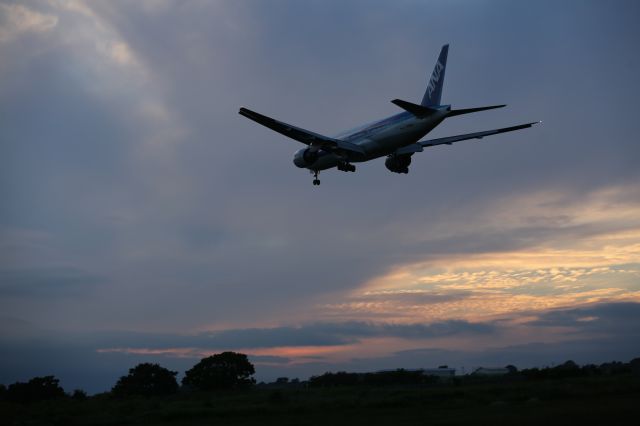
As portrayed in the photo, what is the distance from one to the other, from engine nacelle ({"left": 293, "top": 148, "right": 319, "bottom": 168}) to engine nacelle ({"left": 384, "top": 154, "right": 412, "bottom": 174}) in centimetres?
572

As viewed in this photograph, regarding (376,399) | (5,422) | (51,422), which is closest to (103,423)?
(51,422)

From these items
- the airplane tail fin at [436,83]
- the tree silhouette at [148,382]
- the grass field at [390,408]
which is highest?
the airplane tail fin at [436,83]

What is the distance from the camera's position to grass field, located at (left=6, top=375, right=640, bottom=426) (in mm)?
27047

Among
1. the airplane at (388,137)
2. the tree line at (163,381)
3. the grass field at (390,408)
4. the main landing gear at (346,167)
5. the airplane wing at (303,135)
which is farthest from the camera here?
the tree line at (163,381)

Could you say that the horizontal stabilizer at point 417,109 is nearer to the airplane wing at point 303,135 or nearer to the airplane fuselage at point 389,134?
the airplane fuselage at point 389,134

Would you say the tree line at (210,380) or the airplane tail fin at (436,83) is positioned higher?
the airplane tail fin at (436,83)

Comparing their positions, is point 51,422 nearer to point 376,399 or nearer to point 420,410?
point 376,399

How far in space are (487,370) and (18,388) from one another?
149ft

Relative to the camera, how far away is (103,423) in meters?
35.3

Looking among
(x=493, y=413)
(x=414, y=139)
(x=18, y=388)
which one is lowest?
(x=493, y=413)

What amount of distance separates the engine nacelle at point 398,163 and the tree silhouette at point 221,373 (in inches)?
1062

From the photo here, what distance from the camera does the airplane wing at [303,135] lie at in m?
43.8

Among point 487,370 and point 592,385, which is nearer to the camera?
point 592,385

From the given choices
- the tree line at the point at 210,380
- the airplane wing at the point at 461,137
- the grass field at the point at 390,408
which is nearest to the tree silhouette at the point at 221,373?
the tree line at the point at 210,380
